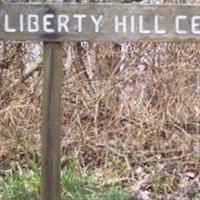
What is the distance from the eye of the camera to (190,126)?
5.82 meters

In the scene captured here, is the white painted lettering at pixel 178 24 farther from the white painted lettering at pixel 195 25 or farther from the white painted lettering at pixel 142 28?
the white painted lettering at pixel 142 28

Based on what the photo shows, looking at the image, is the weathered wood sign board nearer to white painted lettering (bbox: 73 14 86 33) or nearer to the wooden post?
white painted lettering (bbox: 73 14 86 33)

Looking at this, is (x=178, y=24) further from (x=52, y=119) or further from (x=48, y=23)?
(x=52, y=119)

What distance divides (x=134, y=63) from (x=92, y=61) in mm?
389

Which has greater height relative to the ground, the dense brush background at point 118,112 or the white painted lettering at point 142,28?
the white painted lettering at point 142,28

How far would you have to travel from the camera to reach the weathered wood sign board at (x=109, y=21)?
3811 millimetres

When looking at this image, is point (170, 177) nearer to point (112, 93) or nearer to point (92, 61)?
point (112, 93)

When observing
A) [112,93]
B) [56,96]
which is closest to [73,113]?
[112,93]

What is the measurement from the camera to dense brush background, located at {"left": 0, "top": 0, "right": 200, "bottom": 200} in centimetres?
545

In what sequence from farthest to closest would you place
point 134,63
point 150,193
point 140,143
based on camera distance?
point 134,63, point 140,143, point 150,193

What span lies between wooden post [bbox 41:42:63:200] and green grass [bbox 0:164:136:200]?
814 millimetres

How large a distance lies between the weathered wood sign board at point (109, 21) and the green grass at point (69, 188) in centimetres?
131

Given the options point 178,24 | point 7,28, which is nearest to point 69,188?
point 7,28

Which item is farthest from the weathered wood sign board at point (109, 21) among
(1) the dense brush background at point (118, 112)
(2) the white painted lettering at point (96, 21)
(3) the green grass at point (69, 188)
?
(1) the dense brush background at point (118, 112)
